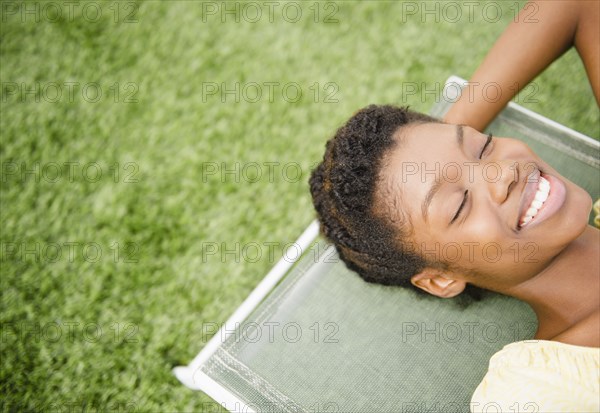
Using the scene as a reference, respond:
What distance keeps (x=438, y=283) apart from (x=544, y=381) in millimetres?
364

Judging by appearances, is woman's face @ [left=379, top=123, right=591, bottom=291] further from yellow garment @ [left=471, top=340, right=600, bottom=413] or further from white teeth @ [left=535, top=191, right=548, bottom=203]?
yellow garment @ [left=471, top=340, right=600, bottom=413]

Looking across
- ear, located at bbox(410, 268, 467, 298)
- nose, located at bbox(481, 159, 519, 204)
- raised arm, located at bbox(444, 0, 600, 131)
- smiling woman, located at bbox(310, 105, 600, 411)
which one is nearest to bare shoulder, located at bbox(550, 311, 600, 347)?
smiling woman, located at bbox(310, 105, 600, 411)

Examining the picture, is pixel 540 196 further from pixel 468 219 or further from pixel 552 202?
pixel 468 219

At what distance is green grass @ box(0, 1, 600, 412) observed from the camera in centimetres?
225

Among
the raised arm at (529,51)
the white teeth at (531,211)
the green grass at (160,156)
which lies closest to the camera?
Answer: the white teeth at (531,211)

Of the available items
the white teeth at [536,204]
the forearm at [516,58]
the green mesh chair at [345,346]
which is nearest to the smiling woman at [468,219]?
the white teeth at [536,204]

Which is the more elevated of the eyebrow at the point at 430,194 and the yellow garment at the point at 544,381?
the eyebrow at the point at 430,194

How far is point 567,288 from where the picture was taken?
1.44 metres

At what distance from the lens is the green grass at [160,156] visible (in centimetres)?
225

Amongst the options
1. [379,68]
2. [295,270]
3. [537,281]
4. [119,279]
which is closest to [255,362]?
[295,270]

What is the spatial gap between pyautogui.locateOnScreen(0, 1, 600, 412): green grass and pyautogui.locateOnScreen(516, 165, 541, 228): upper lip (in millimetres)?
1262

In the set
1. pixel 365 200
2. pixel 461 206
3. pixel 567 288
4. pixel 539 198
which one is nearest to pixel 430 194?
pixel 461 206

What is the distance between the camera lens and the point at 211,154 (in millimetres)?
2686

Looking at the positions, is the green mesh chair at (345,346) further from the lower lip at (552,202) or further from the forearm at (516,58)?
the forearm at (516,58)
